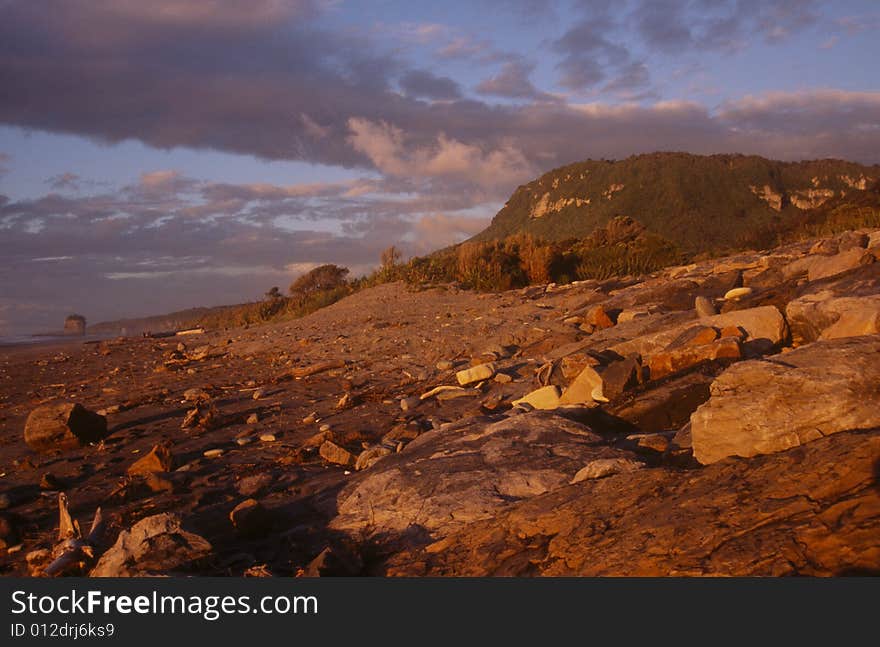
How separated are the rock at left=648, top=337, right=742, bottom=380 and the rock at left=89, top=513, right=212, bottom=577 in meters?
4.15

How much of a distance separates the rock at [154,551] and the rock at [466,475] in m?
0.88

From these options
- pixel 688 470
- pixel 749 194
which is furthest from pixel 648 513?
pixel 749 194

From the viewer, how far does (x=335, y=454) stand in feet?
17.8

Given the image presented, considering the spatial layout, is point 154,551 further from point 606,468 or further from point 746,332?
point 746,332

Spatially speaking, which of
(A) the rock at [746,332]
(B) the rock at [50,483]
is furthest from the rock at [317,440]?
(A) the rock at [746,332]

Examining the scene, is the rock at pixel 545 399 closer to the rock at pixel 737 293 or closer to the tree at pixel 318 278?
the rock at pixel 737 293

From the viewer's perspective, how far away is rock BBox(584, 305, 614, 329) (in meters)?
9.75

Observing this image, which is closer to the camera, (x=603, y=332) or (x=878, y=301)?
(x=878, y=301)

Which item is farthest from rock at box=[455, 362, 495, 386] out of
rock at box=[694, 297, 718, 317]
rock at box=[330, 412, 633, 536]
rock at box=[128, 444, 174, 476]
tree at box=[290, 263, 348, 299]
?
tree at box=[290, 263, 348, 299]

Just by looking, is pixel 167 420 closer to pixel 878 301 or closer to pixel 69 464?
pixel 69 464

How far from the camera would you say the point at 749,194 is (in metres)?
67.5

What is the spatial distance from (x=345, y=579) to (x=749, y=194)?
2859 inches

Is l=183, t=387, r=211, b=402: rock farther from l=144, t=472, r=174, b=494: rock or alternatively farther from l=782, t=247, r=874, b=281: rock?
l=782, t=247, r=874, b=281: rock

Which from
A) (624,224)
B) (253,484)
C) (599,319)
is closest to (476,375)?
(599,319)
